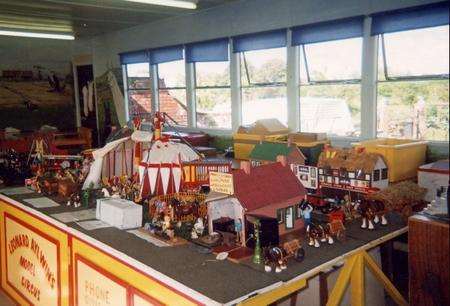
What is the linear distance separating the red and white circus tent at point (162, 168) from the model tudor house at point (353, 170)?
1.14 meters

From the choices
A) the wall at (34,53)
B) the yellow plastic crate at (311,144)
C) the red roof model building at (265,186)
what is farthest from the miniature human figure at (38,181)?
the wall at (34,53)

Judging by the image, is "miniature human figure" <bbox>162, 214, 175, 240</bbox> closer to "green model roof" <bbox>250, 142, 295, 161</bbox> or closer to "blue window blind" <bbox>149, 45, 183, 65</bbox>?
"green model roof" <bbox>250, 142, 295, 161</bbox>

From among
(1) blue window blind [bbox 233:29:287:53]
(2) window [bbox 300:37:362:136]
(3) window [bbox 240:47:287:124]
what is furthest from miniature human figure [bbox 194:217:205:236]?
(1) blue window blind [bbox 233:29:287:53]

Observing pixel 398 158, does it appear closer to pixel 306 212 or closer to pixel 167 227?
pixel 306 212

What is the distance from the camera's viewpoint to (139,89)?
1041 cm

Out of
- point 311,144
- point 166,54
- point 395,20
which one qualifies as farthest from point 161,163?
point 166,54

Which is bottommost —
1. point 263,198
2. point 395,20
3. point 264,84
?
point 263,198

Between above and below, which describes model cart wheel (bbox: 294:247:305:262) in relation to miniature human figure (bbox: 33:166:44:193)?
below

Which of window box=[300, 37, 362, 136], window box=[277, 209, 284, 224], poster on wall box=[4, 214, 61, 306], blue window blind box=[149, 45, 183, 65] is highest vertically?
blue window blind box=[149, 45, 183, 65]

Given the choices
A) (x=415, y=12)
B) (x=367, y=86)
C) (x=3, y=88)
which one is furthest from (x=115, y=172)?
(x=3, y=88)

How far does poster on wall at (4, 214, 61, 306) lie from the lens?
11.3ft

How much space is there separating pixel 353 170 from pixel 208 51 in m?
5.17

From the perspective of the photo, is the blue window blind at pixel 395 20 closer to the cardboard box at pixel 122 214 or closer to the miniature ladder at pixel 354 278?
the miniature ladder at pixel 354 278

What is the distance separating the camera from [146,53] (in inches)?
375
